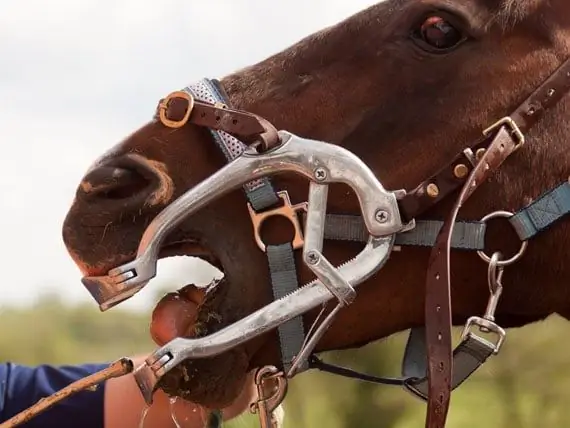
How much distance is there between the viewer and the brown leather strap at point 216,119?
2.92 m

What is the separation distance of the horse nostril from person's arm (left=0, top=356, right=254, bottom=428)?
1.02 m

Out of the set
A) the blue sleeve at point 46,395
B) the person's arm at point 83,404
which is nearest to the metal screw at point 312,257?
the person's arm at point 83,404

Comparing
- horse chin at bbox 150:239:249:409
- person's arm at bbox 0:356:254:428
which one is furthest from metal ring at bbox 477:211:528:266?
person's arm at bbox 0:356:254:428

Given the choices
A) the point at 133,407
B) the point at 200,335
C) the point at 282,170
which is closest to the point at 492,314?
the point at 282,170

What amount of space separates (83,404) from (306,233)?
1512 mm

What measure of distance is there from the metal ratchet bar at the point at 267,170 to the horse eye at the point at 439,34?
0.48 m

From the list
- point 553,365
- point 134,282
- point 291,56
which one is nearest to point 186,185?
point 134,282

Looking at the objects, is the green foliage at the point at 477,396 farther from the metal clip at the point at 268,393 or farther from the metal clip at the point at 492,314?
the metal clip at the point at 492,314

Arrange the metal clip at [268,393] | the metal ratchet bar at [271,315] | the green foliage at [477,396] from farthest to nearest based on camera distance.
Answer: the green foliage at [477,396], the metal clip at [268,393], the metal ratchet bar at [271,315]

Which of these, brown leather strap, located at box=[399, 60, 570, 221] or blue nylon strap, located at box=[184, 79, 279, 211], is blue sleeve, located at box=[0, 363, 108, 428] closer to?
blue nylon strap, located at box=[184, 79, 279, 211]

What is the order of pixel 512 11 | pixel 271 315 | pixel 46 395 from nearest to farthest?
pixel 271 315
pixel 512 11
pixel 46 395

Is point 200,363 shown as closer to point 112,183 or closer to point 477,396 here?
point 112,183

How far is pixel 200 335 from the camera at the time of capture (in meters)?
2.95

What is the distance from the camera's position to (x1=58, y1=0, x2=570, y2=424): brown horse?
296cm
